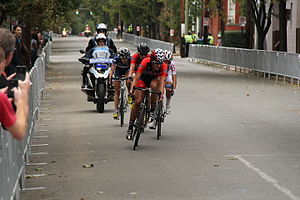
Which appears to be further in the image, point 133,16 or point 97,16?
point 97,16

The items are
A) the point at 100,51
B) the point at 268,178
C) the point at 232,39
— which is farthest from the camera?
the point at 232,39


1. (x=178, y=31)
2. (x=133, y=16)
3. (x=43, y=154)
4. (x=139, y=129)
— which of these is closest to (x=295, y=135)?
(x=139, y=129)

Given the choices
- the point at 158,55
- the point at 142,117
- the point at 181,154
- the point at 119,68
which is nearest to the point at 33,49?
the point at 119,68

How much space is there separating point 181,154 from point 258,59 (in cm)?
2510

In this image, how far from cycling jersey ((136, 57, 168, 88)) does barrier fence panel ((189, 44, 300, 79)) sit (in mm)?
17267

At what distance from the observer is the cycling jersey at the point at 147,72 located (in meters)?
14.7

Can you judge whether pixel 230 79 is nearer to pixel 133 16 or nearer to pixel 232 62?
pixel 232 62

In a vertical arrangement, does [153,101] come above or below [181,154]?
above

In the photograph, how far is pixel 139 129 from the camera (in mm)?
13883

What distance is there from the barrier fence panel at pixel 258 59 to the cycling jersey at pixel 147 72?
17267mm

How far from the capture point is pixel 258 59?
3803cm

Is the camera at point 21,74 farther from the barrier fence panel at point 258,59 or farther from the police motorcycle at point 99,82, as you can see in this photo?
the barrier fence panel at point 258,59

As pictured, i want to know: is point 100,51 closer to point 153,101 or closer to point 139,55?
point 139,55

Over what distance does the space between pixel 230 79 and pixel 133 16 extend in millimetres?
61498
